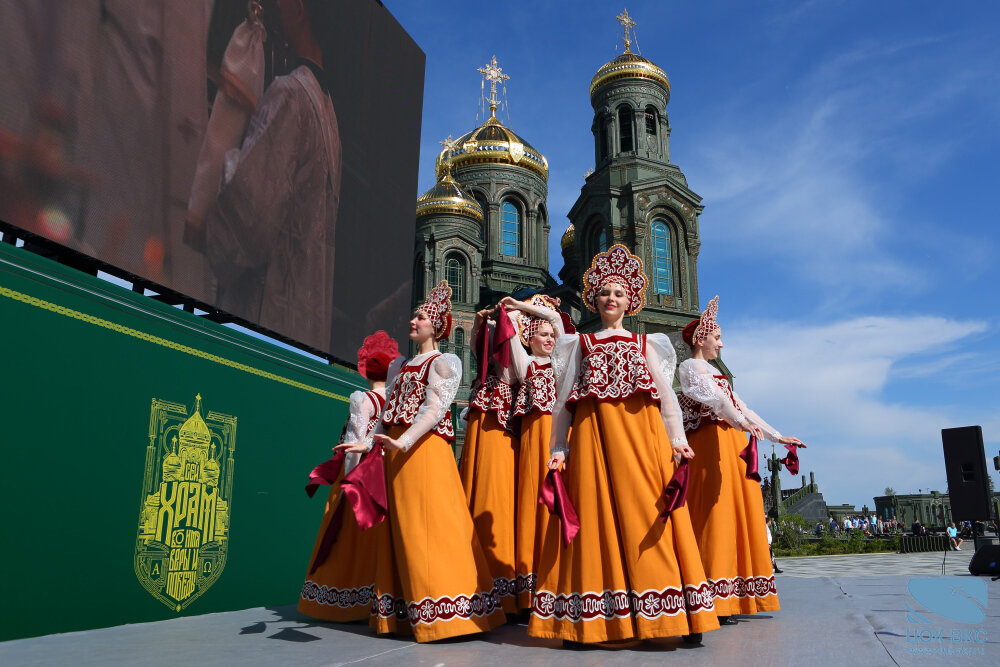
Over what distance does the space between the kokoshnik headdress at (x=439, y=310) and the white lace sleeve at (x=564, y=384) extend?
0.99 meters

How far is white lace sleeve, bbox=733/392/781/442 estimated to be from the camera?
16.0 ft

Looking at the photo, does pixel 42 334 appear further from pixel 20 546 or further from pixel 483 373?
pixel 483 373

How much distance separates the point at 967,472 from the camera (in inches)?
427

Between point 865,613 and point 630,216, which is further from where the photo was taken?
point 630,216

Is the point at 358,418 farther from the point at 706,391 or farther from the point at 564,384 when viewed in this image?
the point at 706,391

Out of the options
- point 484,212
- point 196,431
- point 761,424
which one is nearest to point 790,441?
point 761,424

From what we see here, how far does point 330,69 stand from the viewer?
9.74 metres

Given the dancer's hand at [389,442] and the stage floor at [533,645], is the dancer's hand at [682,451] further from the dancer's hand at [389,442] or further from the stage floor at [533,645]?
the dancer's hand at [389,442]

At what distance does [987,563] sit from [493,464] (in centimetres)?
716

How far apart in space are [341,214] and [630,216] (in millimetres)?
17853

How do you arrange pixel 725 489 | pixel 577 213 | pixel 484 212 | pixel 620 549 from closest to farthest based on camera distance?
pixel 620 549 < pixel 725 489 < pixel 577 213 < pixel 484 212

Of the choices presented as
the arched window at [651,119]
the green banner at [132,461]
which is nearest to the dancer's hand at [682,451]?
the green banner at [132,461]

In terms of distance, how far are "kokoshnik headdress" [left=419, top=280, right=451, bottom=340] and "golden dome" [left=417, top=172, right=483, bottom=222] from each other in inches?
1063

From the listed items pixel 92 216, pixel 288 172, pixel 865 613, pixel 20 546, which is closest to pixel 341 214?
pixel 288 172
